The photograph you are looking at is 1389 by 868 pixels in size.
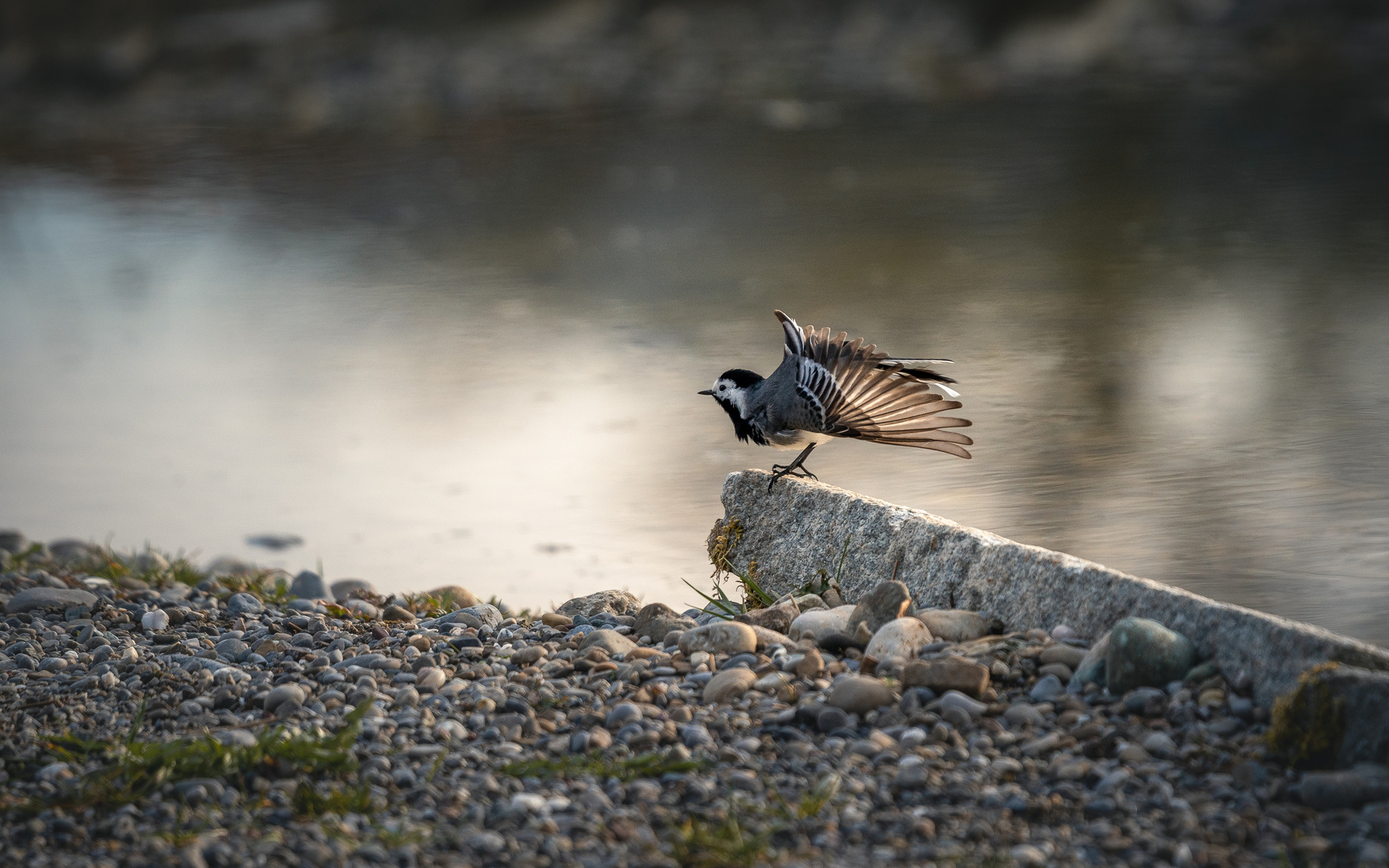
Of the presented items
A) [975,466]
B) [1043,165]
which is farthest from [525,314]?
[1043,165]

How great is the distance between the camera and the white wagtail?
3.45m

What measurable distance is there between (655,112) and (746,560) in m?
9.40

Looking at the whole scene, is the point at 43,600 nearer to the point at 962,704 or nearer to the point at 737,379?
the point at 737,379

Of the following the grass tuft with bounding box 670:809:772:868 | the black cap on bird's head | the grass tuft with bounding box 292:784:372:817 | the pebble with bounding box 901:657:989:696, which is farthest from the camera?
the black cap on bird's head

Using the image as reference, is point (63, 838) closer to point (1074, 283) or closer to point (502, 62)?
point (1074, 283)

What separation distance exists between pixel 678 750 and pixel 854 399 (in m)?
1.36

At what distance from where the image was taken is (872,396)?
346 cm

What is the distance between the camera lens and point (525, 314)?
7027 millimetres

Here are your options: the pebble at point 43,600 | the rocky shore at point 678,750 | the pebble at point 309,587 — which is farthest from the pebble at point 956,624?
the pebble at point 43,600

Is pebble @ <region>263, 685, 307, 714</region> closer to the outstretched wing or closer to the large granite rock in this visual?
the large granite rock

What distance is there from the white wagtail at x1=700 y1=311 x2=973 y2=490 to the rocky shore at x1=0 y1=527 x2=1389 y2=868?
538 millimetres

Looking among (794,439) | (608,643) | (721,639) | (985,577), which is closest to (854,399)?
(794,439)

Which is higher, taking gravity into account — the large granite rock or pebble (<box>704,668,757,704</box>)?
the large granite rock

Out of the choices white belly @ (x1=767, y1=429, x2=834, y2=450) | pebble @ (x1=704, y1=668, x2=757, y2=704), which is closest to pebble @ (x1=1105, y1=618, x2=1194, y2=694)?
pebble @ (x1=704, y1=668, x2=757, y2=704)
